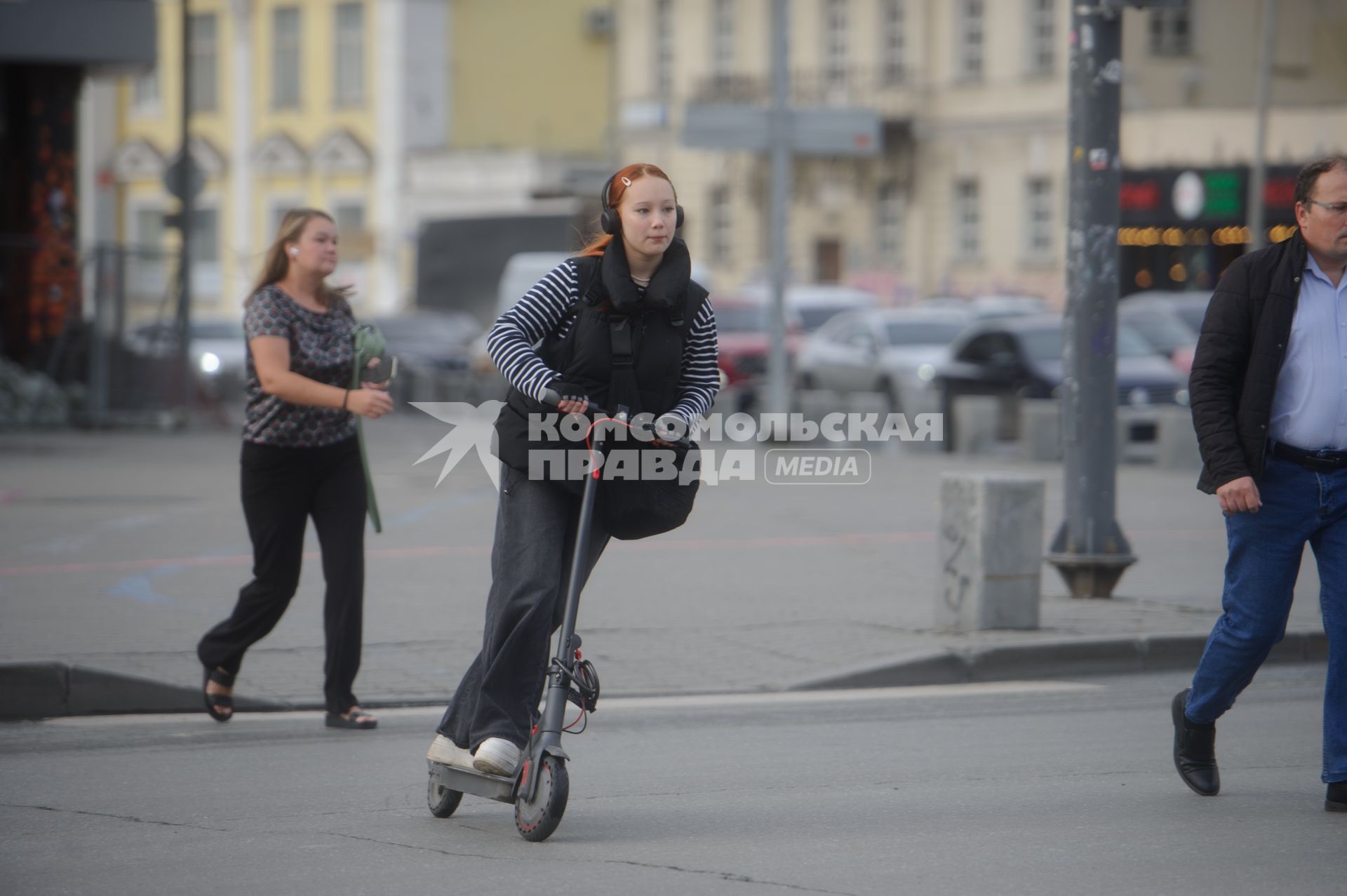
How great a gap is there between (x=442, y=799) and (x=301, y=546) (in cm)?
188

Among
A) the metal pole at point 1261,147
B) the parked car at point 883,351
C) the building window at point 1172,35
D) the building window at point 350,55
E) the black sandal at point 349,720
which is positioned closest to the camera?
the black sandal at point 349,720

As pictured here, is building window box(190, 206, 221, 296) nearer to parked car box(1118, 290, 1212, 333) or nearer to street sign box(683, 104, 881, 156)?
parked car box(1118, 290, 1212, 333)

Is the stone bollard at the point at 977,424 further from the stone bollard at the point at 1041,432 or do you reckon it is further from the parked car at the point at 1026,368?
the stone bollard at the point at 1041,432

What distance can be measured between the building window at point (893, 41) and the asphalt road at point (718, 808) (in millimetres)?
38578

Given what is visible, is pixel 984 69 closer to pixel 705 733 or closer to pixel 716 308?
pixel 716 308

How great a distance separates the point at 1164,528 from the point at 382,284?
4030cm

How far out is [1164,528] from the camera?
1403cm

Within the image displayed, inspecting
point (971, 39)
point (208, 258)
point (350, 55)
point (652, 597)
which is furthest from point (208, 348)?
point (652, 597)

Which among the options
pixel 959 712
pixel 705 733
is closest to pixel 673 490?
pixel 705 733

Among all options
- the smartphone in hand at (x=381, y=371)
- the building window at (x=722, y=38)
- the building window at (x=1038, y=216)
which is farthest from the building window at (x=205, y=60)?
the smartphone in hand at (x=381, y=371)

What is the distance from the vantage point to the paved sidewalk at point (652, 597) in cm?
846

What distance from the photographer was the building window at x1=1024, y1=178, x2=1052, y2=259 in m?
42.5

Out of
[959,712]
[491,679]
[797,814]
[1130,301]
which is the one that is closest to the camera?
[491,679]

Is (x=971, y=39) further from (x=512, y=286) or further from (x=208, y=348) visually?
(x=208, y=348)
